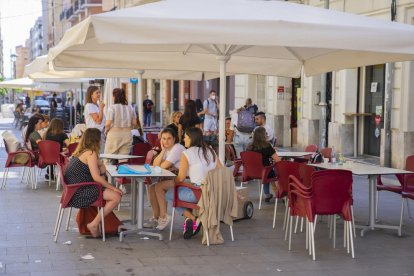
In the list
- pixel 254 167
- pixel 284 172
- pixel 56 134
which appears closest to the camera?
pixel 284 172

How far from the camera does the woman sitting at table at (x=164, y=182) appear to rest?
27.2 ft

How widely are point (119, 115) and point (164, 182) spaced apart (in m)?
2.72

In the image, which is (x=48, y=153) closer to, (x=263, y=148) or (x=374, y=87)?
(x=263, y=148)

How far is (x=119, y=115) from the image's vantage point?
10.7m

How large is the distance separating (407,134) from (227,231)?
7.59 m

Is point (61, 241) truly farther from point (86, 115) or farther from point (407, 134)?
point (407, 134)

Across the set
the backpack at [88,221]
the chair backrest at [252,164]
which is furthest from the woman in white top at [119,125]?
the backpack at [88,221]

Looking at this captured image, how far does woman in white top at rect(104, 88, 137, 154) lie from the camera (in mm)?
10719

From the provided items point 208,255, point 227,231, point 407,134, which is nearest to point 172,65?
point 227,231

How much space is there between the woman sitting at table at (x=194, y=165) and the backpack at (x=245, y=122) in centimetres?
861

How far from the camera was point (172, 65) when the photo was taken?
1125 centimetres

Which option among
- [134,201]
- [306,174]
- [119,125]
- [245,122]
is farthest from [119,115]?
[245,122]

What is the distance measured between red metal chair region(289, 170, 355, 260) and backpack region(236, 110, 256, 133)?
9.20 m

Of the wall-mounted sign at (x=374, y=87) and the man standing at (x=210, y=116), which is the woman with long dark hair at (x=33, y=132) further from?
the wall-mounted sign at (x=374, y=87)
